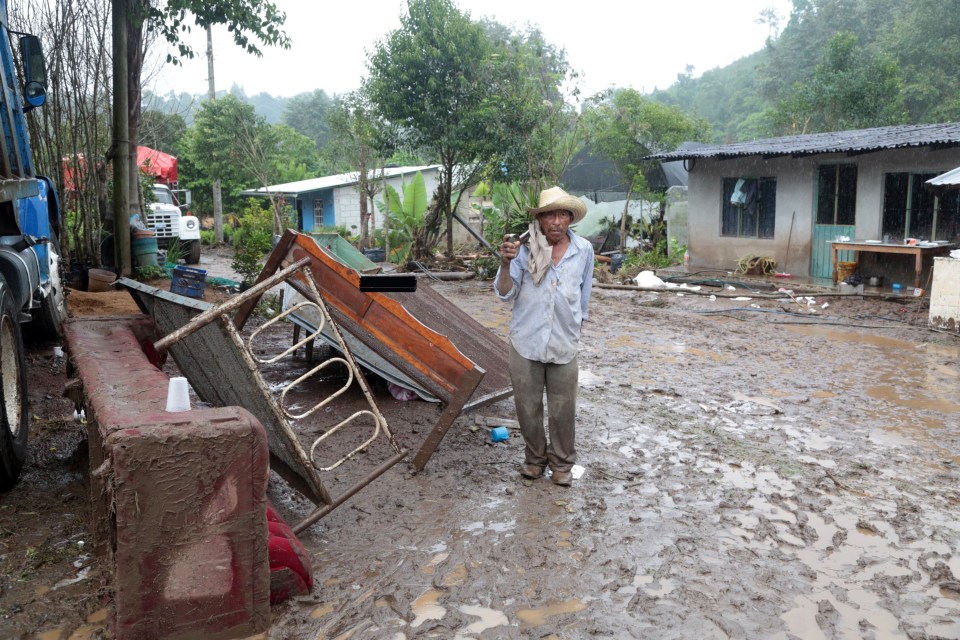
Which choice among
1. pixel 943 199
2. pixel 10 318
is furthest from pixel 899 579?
pixel 943 199

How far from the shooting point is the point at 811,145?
1581cm

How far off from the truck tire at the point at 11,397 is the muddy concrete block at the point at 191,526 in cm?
182

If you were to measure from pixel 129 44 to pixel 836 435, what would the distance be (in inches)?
407

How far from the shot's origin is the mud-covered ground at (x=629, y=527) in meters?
3.24

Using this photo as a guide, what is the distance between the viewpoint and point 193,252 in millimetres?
18094

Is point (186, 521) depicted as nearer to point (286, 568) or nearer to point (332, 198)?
point (286, 568)

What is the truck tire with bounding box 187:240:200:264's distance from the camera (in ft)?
59.1

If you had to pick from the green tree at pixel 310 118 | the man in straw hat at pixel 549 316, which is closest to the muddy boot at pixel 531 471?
the man in straw hat at pixel 549 316

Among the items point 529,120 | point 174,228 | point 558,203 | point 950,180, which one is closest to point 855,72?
point 529,120

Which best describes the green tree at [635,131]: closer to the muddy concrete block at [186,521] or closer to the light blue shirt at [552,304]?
the light blue shirt at [552,304]

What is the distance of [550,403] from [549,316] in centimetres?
54

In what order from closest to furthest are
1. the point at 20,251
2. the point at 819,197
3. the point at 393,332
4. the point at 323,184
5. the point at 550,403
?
the point at 550,403 < the point at 393,332 < the point at 20,251 < the point at 819,197 < the point at 323,184

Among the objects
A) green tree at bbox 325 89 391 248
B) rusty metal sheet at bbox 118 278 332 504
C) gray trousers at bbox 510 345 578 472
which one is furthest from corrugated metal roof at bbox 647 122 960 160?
rusty metal sheet at bbox 118 278 332 504

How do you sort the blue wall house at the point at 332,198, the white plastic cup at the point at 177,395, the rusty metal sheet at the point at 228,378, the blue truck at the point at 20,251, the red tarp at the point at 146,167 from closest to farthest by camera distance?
the white plastic cup at the point at 177,395
the rusty metal sheet at the point at 228,378
the blue truck at the point at 20,251
the red tarp at the point at 146,167
the blue wall house at the point at 332,198
